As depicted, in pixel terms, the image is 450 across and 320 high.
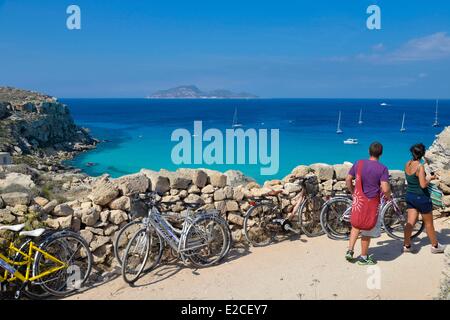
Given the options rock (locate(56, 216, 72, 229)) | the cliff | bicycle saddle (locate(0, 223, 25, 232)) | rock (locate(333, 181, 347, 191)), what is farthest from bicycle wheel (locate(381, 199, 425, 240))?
the cliff

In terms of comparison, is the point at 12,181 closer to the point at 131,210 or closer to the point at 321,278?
the point at 131,210

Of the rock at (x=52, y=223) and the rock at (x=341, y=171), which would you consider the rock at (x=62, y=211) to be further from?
the rock at (x=341, y=171)

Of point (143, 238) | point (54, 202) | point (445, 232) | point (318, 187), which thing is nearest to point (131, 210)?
point (143, 238)

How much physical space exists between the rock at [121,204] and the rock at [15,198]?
45.3 inches

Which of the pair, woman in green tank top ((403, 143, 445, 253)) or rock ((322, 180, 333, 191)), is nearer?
woman in green tank top ((403, 143, 445, 253))

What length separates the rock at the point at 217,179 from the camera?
6.63 meters

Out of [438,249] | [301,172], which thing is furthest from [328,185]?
[438,249]

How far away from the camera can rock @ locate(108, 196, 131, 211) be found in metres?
5.90

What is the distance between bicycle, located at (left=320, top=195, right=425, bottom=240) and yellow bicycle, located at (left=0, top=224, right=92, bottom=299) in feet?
13.4

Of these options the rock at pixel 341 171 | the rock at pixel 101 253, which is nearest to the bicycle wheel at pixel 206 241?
the rock at pixel 101 253

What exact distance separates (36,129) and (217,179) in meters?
50.3

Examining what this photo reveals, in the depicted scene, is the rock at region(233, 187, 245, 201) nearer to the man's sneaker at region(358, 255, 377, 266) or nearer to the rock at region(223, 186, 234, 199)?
the rock at region(223, 186, 234, 199)

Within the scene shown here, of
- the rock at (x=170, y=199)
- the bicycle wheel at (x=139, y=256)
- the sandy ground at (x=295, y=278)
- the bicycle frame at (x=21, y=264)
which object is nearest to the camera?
the bicycle frame at (x=21, y=264)
